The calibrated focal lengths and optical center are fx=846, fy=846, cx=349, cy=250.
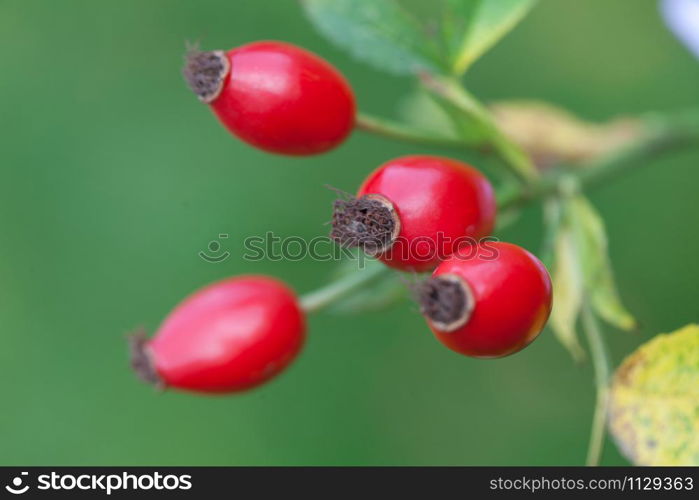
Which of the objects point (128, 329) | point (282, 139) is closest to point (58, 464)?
point (128, 329)

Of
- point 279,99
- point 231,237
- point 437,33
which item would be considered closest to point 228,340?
point 279,99

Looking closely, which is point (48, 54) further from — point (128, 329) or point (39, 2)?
point (128, 329)

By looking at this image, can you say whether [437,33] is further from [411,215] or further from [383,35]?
[411,215]

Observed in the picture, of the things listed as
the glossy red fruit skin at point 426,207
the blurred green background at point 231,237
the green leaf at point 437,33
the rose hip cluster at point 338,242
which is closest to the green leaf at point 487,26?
the green leaf at point 437,33

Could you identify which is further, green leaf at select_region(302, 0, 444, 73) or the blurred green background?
the blurred green background

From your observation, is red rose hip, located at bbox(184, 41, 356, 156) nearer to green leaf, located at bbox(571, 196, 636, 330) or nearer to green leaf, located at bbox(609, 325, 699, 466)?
green leaf, located at bbox(571, 196, 636, 330)

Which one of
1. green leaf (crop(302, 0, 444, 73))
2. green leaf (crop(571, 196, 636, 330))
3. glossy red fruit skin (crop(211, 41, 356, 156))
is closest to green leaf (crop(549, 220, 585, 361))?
green leaf (crop(571, 196, 636, 330))
